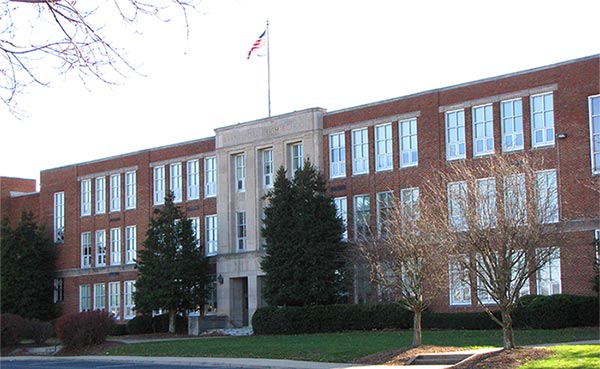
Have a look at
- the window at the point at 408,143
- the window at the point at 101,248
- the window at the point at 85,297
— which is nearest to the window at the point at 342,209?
the window at the point at 408,143

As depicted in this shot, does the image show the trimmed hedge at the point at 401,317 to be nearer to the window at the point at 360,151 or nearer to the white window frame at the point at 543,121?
the white window frame at the point at 543,121

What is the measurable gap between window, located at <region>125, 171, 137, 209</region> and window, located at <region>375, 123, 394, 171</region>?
1961 cm

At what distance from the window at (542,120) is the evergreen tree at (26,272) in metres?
35.5

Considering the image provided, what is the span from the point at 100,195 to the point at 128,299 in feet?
25.4

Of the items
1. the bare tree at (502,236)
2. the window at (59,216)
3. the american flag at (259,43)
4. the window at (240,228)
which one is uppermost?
the american flag at (259,43)

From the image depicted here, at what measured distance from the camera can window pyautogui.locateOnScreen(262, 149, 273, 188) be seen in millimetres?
51188

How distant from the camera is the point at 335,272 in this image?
4416 cm

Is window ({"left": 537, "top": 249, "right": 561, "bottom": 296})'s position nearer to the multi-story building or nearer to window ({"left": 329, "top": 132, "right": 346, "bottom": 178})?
the multi-story building

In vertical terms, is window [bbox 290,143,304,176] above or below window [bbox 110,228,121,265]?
above

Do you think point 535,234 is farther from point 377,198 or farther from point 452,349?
point 377,198

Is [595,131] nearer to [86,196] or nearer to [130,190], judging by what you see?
[130,190]

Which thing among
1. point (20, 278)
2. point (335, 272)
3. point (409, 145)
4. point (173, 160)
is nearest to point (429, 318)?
point (335, 272)

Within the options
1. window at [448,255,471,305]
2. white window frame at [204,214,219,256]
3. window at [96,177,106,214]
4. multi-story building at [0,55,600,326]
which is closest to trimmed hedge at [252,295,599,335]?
multi-story building at [0,55,600,326]

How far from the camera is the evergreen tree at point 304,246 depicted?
143 feet
